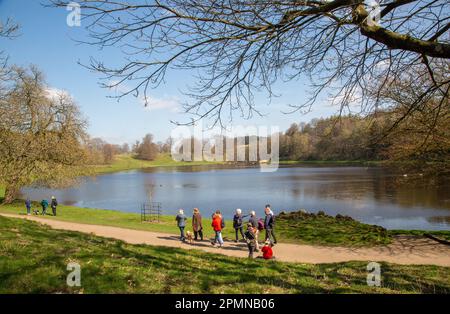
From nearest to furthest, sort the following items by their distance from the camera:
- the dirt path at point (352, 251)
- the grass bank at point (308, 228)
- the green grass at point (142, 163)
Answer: the dirt path at point (352, 251), the grass bank at point (308, 228), the green grass at point (142, 163)

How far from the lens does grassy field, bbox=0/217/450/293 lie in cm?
595

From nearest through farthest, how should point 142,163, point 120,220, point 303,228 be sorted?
point 303,228
point 120,220
point 142,163

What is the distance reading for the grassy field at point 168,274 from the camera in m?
5.95

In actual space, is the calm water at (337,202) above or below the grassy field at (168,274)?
below

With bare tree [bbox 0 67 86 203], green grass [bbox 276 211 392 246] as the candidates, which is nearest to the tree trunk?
bare tree [bbox 0 67 86 203]

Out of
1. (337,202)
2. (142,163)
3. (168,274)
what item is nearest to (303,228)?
(168,274)

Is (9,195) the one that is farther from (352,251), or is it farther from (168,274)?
(168,274)

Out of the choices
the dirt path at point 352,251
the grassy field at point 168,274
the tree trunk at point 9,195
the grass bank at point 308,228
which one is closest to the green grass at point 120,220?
the grass bank at point 308,228

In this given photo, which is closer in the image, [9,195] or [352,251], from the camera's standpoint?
[352,251]

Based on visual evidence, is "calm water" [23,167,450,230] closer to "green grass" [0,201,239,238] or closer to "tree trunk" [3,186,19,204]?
"green grass" [0,201,239,238]

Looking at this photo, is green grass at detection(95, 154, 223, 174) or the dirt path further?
green grass at detection(95, 154, 223, 174)

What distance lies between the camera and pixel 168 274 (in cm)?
701

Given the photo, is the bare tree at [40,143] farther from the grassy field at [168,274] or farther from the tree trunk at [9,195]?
the grassy field at [168,274]
